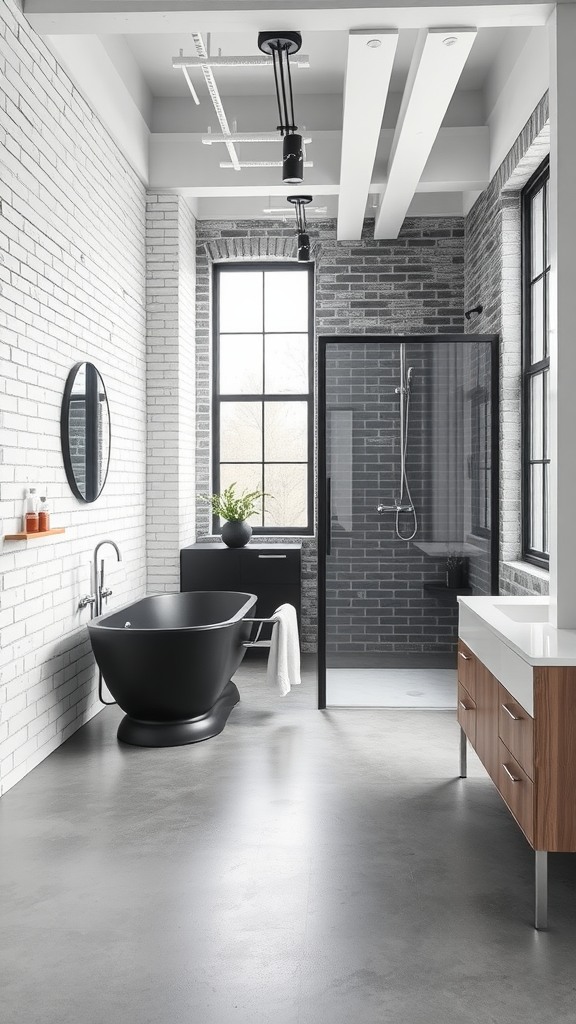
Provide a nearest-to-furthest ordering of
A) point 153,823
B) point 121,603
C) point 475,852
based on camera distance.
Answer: point 475,852 < point 153,823 < point 121,603

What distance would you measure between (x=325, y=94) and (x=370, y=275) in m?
1.39

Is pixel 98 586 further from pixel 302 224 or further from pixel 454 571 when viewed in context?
pixel 302 224


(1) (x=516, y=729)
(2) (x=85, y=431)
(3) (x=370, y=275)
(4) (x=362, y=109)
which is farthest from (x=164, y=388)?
(1) (x=516, y=729)

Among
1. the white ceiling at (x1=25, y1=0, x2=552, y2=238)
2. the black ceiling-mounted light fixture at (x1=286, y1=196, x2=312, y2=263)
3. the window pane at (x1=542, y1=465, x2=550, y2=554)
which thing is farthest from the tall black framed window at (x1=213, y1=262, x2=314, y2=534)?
the window pane at (x1=542, y1=465, x2=550, y2=554)

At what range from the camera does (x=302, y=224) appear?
5.91 m

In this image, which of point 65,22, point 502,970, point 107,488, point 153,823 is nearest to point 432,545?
point 107,488

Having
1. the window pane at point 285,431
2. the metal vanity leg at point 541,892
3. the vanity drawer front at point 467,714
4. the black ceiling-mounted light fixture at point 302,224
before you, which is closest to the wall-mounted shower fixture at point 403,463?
the vanity drawer front at point 467,714

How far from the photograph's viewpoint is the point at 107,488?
4.91 metres

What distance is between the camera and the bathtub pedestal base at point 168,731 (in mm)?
4062

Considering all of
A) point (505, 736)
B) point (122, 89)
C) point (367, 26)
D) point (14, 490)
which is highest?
point (122, 89)

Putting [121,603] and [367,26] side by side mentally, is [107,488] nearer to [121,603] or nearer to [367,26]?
[121,603]

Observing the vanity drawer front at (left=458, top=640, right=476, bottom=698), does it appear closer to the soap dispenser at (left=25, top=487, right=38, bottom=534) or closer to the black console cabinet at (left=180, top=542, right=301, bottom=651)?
the soap dispenser at (left=25, top=487, right=38, bottom=534)

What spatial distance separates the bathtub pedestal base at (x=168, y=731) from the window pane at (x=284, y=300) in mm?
3585

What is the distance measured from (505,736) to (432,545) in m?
2.18
